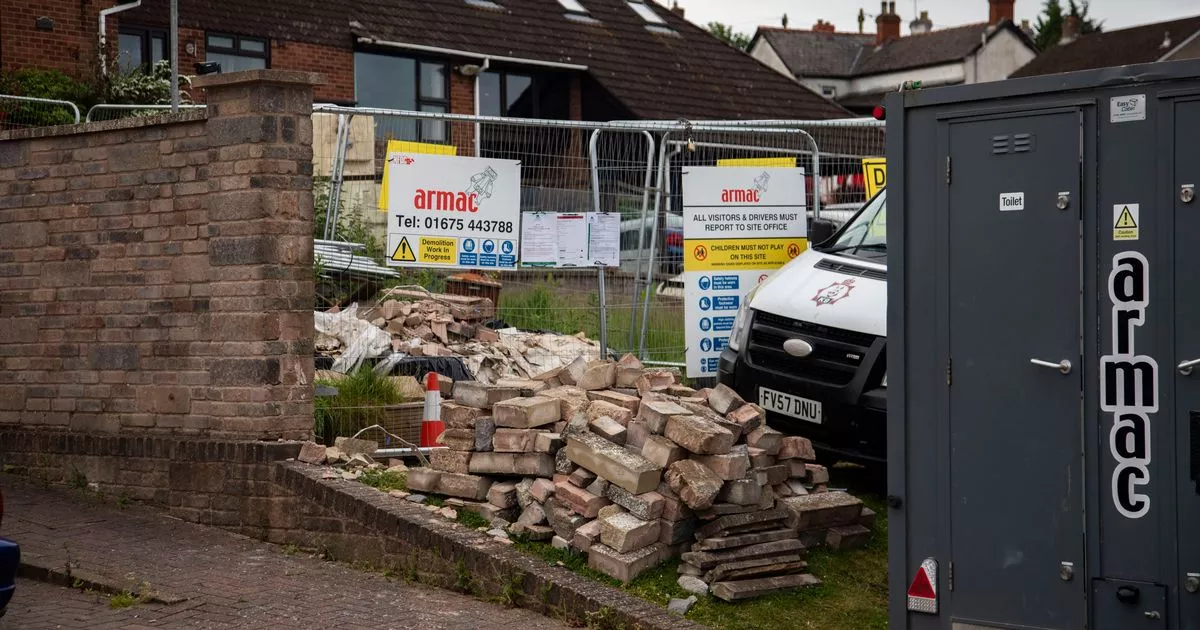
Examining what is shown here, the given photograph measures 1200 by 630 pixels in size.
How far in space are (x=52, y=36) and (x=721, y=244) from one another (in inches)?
559

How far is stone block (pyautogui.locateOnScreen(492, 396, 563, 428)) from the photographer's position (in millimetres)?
7363

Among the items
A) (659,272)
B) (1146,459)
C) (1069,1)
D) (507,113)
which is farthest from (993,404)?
(1069,1)

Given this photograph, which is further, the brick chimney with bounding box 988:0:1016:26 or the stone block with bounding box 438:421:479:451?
the brick chimney with bounding box 988:0:1016:26

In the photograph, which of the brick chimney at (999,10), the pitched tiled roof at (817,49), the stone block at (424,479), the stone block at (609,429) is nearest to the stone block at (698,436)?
the stone block at (609,429)

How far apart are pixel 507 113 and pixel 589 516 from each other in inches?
852

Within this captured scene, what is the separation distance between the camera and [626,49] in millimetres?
29766

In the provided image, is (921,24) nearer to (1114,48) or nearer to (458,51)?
(1114,48)

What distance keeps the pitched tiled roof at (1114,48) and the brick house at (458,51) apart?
78.3 ft

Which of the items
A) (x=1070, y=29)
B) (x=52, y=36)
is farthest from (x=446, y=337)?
(x=1070, y=29)

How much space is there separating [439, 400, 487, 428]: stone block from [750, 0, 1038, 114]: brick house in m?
51.0

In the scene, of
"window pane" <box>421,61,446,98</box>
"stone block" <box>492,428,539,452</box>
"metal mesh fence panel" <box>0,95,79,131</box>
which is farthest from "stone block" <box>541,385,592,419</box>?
"window pane" <box>421,61,446,98</box>

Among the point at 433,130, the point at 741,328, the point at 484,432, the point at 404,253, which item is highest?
the point at 433,130

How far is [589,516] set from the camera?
6992 mm

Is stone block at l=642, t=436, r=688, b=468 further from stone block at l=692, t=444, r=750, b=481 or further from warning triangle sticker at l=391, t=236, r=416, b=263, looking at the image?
warning triangle sticker at l=391, t=236, r=416, b=263
